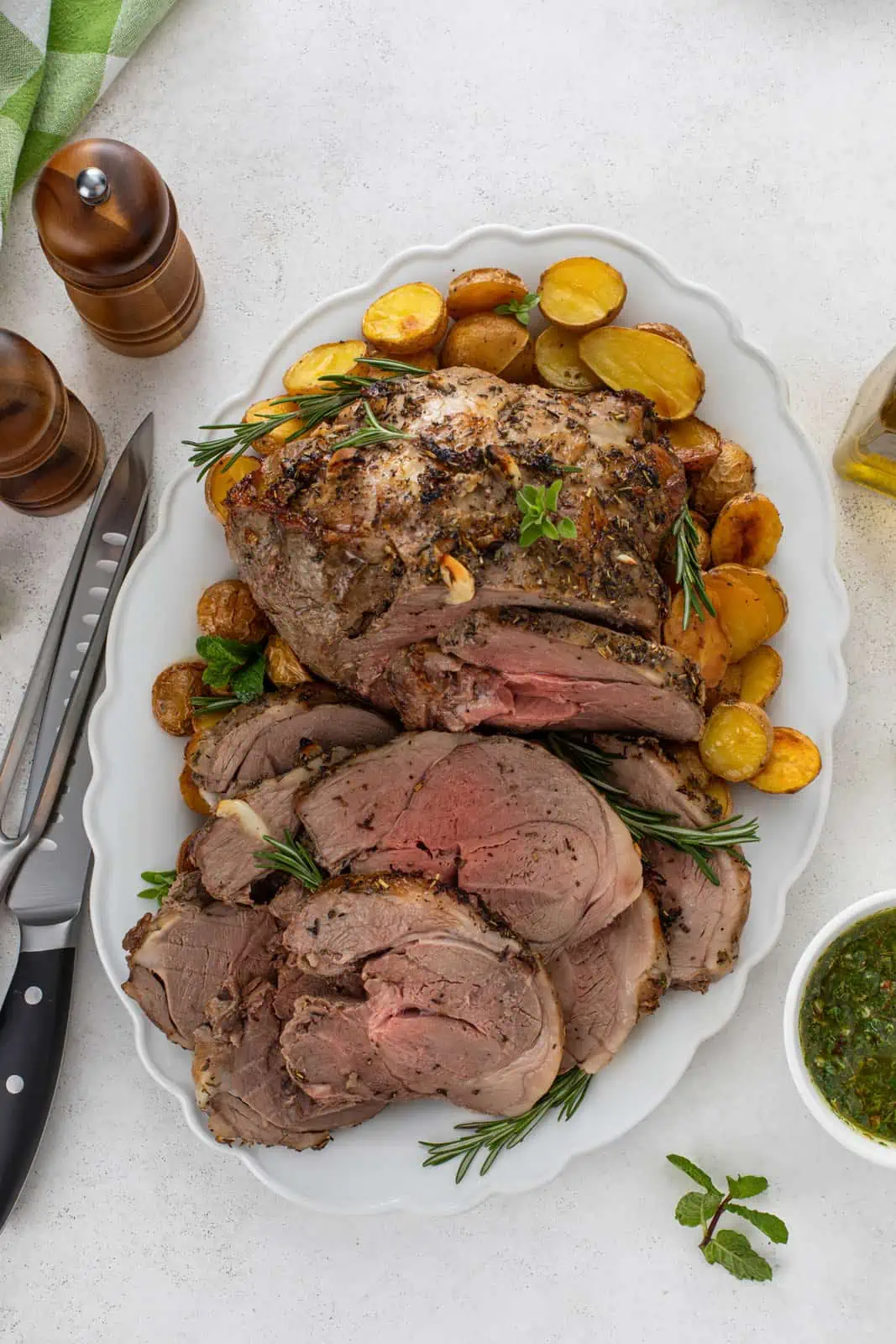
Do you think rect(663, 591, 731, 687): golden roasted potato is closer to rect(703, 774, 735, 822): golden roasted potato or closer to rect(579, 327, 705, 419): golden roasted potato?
rect(703, 774, 735, 822): golden roasted potato

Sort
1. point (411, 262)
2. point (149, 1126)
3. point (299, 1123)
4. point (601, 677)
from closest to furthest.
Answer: point (601, 677) < point (299, 1123) < point (411, 262) < point (149, 1126)

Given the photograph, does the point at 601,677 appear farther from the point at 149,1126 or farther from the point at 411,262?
the point at 149,1126

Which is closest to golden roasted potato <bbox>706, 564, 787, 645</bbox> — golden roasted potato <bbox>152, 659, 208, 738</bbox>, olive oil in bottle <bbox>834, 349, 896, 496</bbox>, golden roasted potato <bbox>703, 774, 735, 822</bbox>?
golden roasted potato <bbox>703, 774, 735, 822</bbox>

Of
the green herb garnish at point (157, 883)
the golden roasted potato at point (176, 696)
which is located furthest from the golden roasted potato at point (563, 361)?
the green herb garnish at point (157, 883)

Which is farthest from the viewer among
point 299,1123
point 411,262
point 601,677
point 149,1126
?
point 149,1126

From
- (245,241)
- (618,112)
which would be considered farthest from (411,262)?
(618,112)

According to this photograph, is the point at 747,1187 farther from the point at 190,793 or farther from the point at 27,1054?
the point at 27,1054
